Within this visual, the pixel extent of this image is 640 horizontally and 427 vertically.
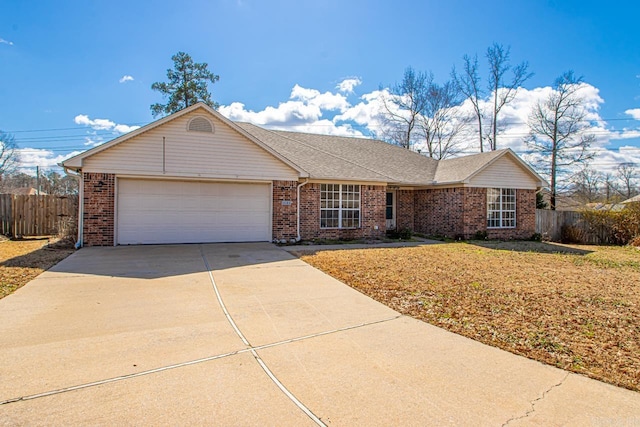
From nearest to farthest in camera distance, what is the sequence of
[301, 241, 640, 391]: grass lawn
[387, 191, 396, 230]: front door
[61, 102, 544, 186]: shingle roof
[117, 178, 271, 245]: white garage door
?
[301, 241, 640, 391]: grass lawn < [117, 178, 271, 245]: white garage door < [61, 102, 544, 186]: shingle roof < [387, 191, 396, 230]: front door

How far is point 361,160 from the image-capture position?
1788cm

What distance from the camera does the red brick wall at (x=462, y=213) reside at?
16.2m

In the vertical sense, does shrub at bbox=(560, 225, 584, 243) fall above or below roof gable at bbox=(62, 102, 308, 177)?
below

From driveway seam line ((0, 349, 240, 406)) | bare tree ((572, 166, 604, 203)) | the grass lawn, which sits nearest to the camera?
driveway seam line ((0, 349, 240, 406))

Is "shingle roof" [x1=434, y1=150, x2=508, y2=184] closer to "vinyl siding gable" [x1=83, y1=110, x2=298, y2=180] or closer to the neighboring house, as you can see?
the neighboring house

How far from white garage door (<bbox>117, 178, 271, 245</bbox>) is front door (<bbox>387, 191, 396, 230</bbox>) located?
264 inches

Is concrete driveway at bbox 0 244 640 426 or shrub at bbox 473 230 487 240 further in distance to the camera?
shrub at bbox 473 230 487 240

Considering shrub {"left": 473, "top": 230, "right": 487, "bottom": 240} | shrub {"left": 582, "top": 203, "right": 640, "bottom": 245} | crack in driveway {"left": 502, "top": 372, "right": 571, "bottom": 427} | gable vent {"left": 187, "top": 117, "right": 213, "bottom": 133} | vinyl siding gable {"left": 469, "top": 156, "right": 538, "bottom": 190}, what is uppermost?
gable vent {"left": 187, "top": 117, "right": 213, "bottom": 133}

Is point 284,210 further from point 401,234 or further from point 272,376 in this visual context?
point 272,376

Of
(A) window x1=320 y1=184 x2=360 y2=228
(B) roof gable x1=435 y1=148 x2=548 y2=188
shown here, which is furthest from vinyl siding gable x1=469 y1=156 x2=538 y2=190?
(A) window x1=320 y1=184 x2=360 y2=228

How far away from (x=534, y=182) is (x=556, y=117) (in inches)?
530

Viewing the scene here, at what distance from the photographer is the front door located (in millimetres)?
17672

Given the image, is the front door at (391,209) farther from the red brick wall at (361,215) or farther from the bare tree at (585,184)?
the bare tree at (585,184)

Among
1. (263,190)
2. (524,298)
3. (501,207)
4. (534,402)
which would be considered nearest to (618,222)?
(501,207)
